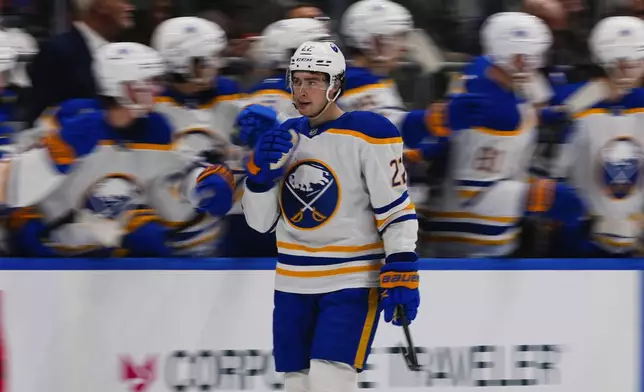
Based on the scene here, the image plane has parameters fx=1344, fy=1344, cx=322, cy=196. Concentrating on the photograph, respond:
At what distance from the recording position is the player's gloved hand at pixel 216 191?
402cm

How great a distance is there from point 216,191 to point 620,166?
1.43m

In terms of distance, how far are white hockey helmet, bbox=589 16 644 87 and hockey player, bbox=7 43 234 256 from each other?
55.6 inches

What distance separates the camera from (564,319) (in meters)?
4.51

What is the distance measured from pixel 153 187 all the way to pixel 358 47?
87 cm

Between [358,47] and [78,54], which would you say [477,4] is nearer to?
[358,47]

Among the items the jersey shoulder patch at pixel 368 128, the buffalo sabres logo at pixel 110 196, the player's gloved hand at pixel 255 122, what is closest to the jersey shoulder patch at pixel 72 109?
the buffalo sabres logo at pixel 110 196

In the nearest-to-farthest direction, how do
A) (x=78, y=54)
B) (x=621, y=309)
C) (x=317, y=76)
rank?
(x=317, y=76) < (x=78, y=54) < (x=621, y=309)

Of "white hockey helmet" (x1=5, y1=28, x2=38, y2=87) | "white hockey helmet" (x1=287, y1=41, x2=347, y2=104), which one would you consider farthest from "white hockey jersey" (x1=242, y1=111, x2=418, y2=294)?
"white hockey helmet" (x1=5, y1=28, x2=38, y2=87)

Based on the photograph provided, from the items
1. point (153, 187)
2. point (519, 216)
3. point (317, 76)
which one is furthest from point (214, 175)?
point (519, 216)

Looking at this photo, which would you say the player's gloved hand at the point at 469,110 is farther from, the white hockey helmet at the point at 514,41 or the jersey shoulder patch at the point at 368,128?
the jersey shoulder patch at the point at 368,128

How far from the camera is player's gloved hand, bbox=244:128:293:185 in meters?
3.55

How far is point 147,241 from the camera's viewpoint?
4156 millimetres

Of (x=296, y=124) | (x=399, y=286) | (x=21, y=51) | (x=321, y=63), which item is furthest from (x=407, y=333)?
(x=21, y=51)

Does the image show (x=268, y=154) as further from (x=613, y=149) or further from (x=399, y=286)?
(x=613, y=149)
